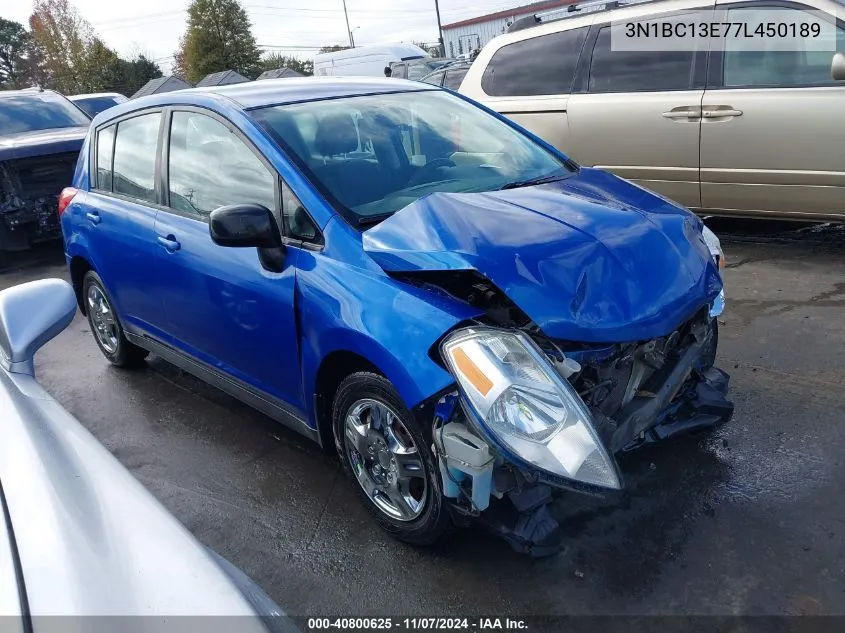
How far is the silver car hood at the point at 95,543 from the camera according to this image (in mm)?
1257

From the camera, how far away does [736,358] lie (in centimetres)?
406

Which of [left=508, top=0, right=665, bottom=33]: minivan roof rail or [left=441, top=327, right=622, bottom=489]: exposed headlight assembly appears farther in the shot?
[left=508, top=0, right=665, bottom=33]: minivan roof rail

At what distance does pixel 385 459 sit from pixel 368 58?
2856cm

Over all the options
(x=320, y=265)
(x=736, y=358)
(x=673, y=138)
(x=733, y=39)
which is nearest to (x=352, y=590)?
(x=320, y=265)

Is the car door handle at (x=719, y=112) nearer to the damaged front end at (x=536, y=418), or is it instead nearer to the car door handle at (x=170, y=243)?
the damaged front end at (x=536, y=418)

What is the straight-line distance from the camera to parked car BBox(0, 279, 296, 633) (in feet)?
4.09

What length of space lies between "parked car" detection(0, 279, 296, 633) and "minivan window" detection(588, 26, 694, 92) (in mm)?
5205

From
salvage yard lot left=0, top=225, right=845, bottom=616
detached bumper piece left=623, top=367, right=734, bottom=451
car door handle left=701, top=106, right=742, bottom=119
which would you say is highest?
car door handle left=701, top=106, right=742, bottom=119

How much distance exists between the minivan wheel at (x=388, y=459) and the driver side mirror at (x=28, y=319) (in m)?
0.99

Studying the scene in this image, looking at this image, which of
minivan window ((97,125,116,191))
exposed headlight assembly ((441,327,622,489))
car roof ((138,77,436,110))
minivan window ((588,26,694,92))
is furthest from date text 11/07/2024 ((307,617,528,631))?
minivan window ((588,26,694,92))

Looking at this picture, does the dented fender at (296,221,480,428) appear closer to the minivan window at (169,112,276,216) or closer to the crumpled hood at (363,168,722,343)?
the crumpled hood at (363,168,722,343)

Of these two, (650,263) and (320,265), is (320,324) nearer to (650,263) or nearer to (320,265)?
(320,265)

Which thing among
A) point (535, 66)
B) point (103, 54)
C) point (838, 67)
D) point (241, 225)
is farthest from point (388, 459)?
point (103, 54)

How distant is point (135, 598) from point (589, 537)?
1861mm
